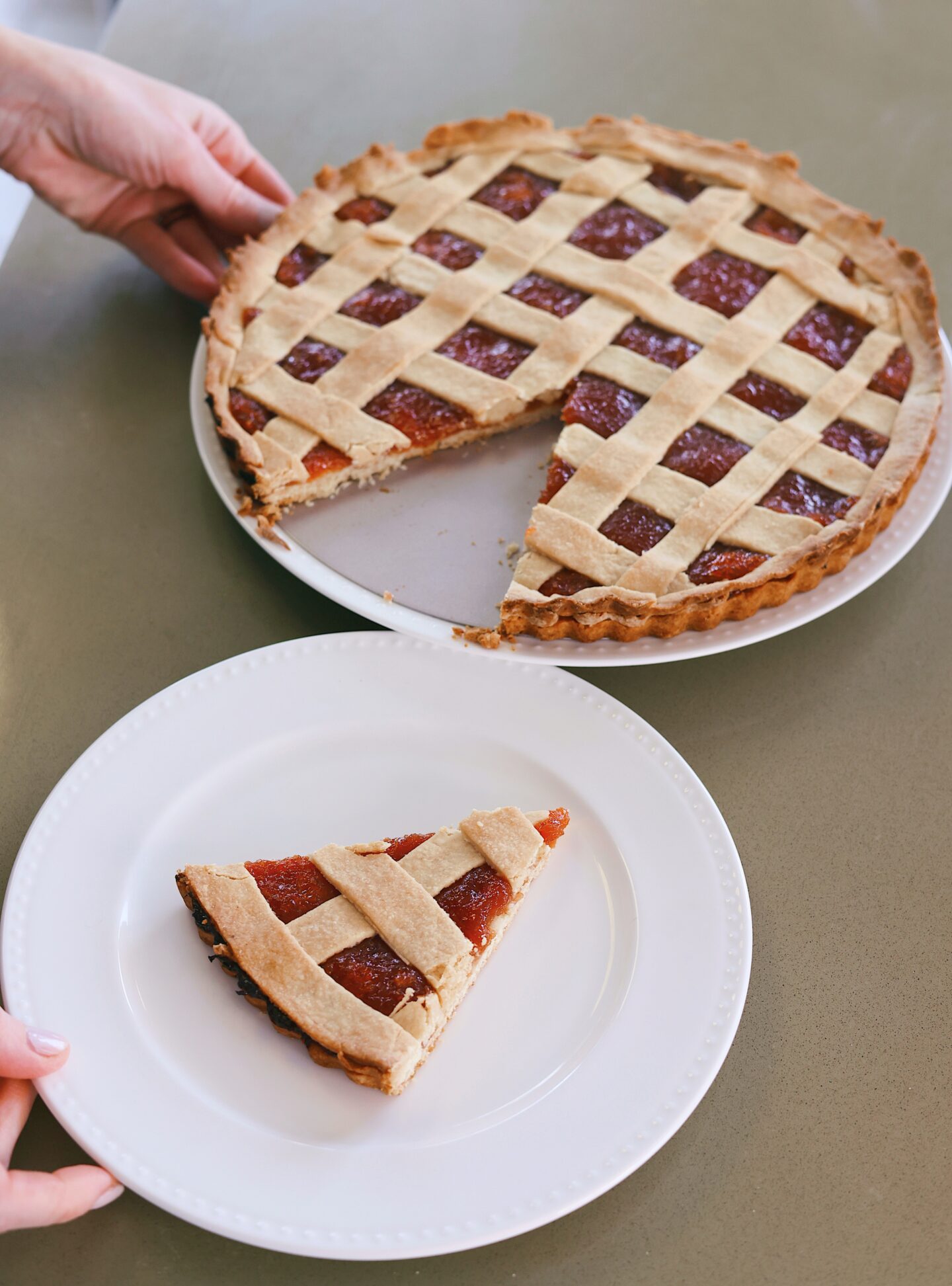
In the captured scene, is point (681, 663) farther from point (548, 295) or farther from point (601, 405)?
point (548, 295)

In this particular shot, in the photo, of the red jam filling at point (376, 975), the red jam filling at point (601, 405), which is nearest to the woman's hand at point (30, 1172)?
the red jam filling at point (376, 975)

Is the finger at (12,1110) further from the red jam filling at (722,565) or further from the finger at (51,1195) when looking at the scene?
the red jam filling at (722,565)

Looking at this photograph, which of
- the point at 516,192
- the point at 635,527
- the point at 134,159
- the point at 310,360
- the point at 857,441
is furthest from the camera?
the point at 516,192

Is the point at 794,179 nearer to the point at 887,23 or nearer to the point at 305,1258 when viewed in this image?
the point at 887,23

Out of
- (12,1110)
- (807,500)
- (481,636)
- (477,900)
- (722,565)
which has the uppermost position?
(807,500)

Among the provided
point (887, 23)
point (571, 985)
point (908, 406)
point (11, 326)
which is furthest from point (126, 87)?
point (887, 23)

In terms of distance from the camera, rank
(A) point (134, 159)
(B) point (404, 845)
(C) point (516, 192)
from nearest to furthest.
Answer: (B) point (404, 845), (A) point (134, 159), (C) point (516, 192)

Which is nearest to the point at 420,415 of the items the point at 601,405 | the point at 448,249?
the point at 601,405
